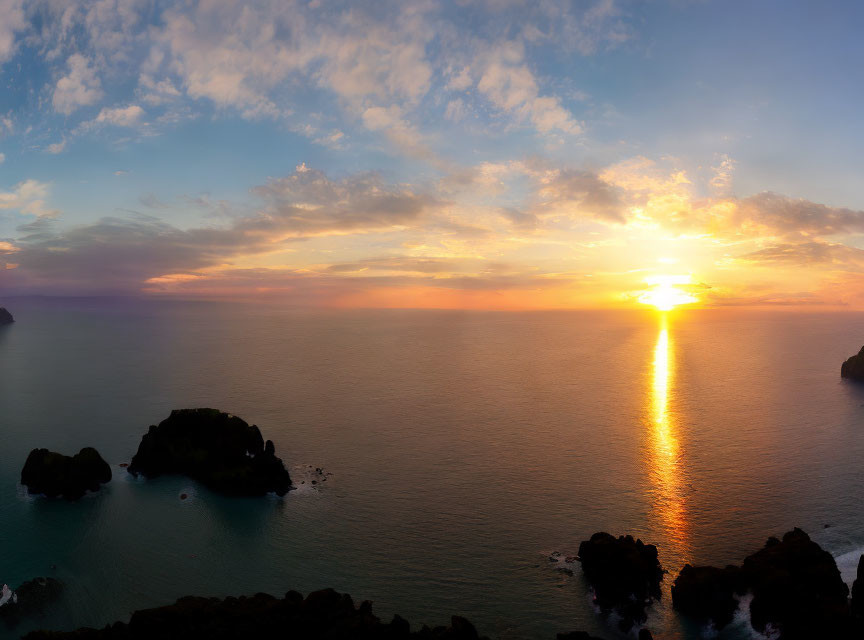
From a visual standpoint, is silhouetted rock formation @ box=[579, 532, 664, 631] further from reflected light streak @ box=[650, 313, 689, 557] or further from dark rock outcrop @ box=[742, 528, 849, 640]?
reflected light streak @ box=[650, 313, 689, 557]

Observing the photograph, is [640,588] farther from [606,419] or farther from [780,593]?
[606,419]

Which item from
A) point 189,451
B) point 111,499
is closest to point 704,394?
point 189,451

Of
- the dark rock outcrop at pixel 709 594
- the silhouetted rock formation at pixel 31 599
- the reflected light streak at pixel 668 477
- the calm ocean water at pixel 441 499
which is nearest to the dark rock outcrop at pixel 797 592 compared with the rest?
the dark rock outcrop at pixel 709 594

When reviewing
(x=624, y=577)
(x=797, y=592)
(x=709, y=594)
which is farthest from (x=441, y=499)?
(x=797, y=592)

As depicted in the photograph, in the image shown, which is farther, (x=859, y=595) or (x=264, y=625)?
(x=859, y=595)

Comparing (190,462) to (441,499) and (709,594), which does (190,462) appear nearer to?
(441,499)

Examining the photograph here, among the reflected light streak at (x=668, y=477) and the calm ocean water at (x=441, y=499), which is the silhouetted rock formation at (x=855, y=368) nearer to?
the calm ocean water at (x=441, y=499)
